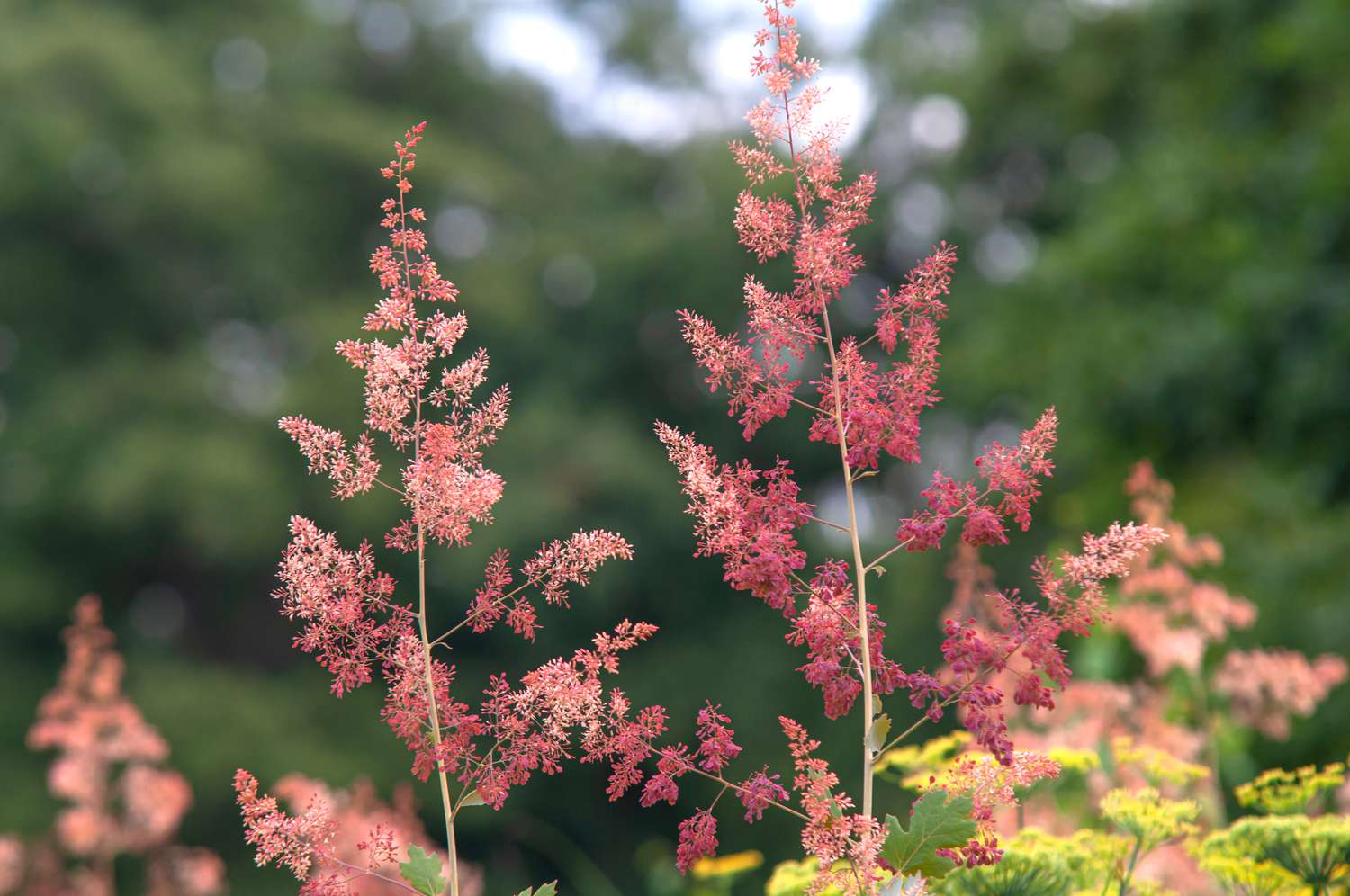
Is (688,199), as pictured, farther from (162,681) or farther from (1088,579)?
(1088,579)

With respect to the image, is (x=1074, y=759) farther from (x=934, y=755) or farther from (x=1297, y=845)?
(x=1297, y=845)

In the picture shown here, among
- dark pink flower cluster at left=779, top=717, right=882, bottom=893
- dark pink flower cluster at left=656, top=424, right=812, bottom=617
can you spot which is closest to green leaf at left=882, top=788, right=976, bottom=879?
dark pink flower cluster at left=779, top=717, right=882, bottom=893

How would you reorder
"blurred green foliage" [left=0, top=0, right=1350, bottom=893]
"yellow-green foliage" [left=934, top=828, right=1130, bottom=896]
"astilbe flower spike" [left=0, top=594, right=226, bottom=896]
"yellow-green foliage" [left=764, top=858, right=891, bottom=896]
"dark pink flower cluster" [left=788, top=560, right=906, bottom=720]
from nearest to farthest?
"dark pink flower cluster" [left=788, top=560, right=906, bottom=720]
"yellow-green foliage" [left=934, top=828, right=1130, bottom=896]
"yellow-green foliage" [left=764, top=858, right=891, bottom=896]
"astilbe flower spike" [left=0, top=594, right=226, bottom=896]
"blurred green foliage" [left=0, top=0, right=1350, bottom=893]

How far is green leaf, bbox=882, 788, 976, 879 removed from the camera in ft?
5.12

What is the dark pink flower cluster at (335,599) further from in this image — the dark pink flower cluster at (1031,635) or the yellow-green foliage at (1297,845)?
the yellow-green foliage at (1297,845)

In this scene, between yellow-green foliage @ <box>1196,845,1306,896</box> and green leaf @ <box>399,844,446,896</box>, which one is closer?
green leaf @ <box>399,844,446,896</box>

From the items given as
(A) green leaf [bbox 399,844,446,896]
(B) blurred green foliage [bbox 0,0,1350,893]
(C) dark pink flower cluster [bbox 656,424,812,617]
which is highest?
(B) blurred green foliage [bbox 0,0,1350,893]

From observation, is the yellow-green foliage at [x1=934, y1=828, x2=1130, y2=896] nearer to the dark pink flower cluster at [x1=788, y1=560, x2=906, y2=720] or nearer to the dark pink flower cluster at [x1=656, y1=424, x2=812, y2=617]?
the dark pink flower cluster at [x1=788, y1=560, x2=906, y2=720]

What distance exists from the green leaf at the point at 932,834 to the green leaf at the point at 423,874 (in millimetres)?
557

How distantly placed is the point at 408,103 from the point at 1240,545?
1259 cm

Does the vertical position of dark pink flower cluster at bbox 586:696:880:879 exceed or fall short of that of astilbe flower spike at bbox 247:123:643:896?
it falls short

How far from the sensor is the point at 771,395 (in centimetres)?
170

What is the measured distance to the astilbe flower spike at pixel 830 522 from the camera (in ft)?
5.10

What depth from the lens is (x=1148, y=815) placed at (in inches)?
85.1
